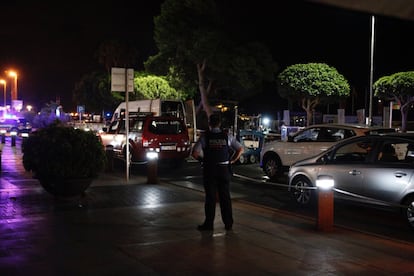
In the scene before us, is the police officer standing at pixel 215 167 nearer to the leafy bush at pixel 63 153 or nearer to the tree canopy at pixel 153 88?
the leafy bush at pixel 63 153

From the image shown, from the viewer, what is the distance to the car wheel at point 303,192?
10492mm

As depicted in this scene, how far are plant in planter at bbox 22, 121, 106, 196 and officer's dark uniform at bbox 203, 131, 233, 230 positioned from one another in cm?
323

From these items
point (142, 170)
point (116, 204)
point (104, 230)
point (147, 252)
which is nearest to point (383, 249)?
point (147, 252)

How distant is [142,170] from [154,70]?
64.3 ft

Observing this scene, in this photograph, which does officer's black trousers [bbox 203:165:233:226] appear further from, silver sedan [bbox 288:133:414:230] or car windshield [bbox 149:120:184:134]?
car windshield [bbox 149:120:184:134]

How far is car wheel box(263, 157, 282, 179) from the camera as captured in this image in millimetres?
14634

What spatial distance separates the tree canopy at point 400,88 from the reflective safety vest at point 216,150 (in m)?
22.0

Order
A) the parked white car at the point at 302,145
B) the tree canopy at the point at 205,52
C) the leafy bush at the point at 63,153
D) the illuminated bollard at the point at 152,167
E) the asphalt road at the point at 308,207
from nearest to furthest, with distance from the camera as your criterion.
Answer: the asphalt road at the point at 308,207, the leafy bush at the point at 63,153, the illuminated bollard at the point at 152,167, the parked white car at the point at 302,145, the tree canopy at the point at 205,52

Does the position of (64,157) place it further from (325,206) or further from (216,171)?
(325,206)

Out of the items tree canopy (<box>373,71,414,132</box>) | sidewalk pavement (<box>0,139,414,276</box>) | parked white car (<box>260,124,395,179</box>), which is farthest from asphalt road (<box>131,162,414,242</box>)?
tree canopy (<box>373,71,414,132</box>)

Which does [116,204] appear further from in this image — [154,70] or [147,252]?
[154,70]

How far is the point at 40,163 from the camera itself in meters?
9.99

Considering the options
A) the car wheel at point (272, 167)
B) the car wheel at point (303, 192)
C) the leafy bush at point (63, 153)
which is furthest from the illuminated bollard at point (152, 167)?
the car wheel at point (303, 192)

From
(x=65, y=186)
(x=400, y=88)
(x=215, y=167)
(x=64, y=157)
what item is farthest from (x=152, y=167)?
(x=400, y=88)
